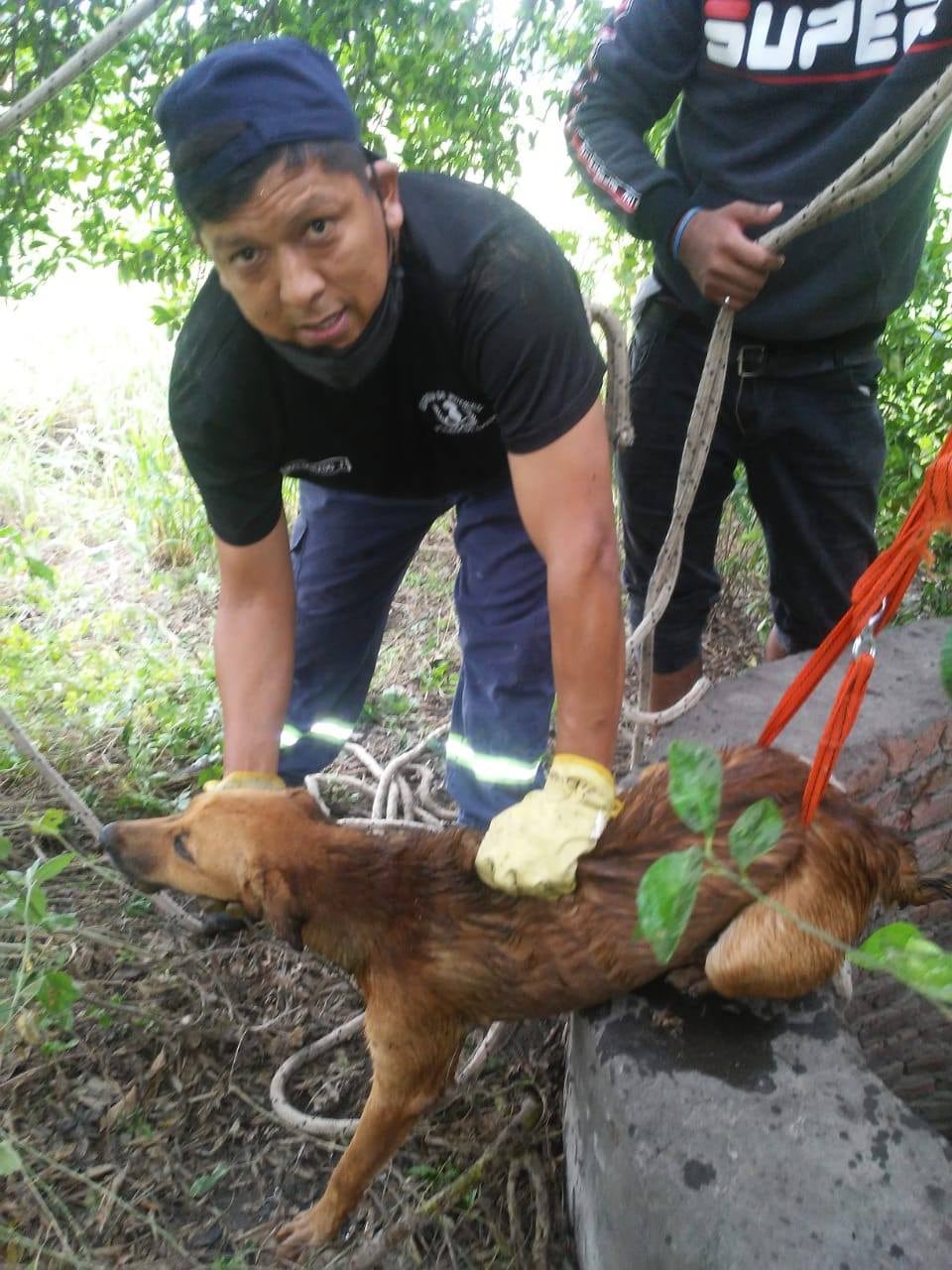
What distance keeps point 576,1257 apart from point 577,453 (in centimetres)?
175

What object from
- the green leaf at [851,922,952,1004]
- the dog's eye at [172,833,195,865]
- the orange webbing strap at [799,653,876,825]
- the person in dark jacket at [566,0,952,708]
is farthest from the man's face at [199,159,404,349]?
the green leaf at [851,922,952,1004]

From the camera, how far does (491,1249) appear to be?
6.66 feet

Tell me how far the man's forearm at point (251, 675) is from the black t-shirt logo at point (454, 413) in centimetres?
65

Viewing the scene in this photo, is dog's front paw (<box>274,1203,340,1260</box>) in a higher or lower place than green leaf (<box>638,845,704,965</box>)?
lower

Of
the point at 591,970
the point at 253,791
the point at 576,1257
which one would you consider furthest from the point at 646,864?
the point at 576,1257

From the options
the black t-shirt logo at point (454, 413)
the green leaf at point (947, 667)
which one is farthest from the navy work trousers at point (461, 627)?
the green leaf at point (947, 667)

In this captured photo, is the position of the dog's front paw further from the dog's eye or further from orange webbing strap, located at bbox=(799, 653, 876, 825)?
orange webbing strap, located at bbox=(799, 653, 876, 825)

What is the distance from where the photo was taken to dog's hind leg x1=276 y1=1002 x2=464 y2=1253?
6.12ft

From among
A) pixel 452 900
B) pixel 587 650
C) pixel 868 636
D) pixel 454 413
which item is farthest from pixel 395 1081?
pixel 454 413

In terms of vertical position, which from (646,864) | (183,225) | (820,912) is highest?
(183,225)

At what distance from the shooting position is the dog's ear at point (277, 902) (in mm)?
1795

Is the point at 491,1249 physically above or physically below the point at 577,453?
below

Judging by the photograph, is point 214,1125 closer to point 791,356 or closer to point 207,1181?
point 207,1181

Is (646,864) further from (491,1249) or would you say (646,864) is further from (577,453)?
(491,1249)
